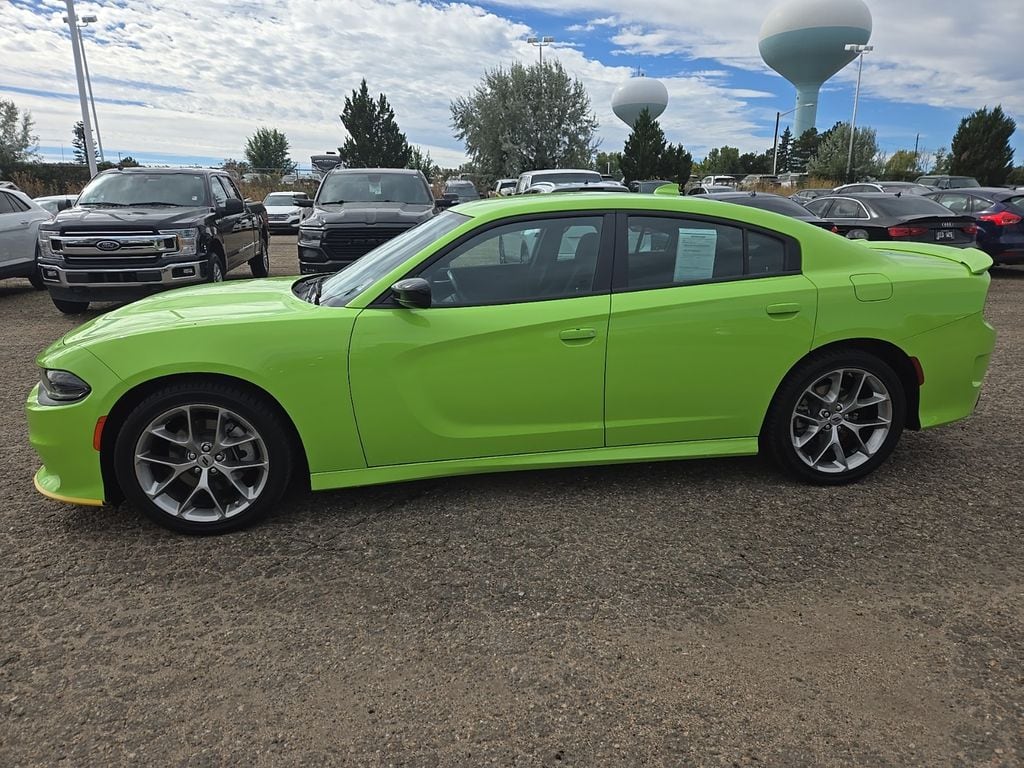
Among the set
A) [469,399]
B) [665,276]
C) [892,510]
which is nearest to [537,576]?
[469,399]

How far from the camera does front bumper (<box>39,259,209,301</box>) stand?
8.62 m

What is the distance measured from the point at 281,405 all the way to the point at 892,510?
10.1ft

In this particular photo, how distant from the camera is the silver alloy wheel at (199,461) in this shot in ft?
10.8

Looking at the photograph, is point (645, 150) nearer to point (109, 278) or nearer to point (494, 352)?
point (109, 278)

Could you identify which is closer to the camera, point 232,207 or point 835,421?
point 835,421

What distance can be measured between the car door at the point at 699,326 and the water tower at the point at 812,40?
61819 millimetres

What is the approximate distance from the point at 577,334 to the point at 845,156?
5692 centimetres

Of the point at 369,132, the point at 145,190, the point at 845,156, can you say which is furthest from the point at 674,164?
the point at 145,190

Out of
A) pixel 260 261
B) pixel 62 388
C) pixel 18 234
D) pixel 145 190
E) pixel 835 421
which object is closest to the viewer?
pixel 62 388

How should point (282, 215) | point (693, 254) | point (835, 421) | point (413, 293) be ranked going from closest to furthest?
1. point (413, 293)
2. point (693, 254)
3. point (835, 421)
4. point (282, 215)

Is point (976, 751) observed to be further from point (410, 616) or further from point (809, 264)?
point (809, 264)

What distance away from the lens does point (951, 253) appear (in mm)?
4246

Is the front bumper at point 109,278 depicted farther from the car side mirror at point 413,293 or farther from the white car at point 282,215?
the white car at point 282,215

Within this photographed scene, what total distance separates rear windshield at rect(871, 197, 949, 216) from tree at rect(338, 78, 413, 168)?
92.1 feet
